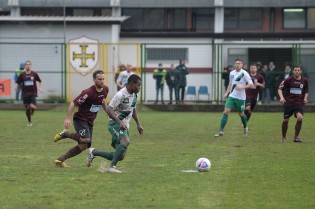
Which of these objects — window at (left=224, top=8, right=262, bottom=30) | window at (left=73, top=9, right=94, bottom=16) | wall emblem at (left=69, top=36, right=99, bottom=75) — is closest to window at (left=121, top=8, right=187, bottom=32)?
window at (left=73, top=9, right=94, bottom=16)

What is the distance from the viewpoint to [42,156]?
1619cm

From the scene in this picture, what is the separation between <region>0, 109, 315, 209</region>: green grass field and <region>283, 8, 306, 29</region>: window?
69.2 ft

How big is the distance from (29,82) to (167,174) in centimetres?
1307

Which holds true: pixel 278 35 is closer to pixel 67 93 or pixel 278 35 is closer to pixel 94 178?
pixel 67 93

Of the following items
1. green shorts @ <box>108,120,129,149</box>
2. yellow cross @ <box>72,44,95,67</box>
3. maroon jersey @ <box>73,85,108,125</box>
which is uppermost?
yellow cross @ <box>72,44,95,67</box>

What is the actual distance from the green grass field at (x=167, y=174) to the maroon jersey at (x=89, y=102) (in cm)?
88

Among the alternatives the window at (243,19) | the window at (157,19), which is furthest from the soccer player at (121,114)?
the window at (243,19)

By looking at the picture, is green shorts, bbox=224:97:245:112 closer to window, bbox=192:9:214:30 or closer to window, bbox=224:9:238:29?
window, bbox=192:9:214:30

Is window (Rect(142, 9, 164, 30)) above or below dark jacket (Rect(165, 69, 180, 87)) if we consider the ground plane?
above

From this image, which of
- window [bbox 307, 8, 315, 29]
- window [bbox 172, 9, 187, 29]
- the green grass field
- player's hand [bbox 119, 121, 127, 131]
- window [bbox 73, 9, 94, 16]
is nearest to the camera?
the green grass field

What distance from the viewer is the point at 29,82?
25516 mm

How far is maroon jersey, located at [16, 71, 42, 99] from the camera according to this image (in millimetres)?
25453

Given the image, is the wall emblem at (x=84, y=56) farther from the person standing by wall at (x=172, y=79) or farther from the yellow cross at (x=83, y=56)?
the person standing by wall at (x=172, y=79)

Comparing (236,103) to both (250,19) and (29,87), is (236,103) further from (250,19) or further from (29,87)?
(250,19)
